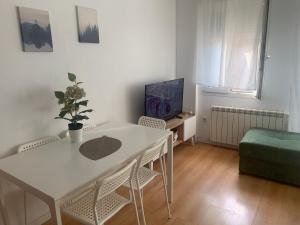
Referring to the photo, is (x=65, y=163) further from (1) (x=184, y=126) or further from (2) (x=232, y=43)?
(2) (x=232, y=43)

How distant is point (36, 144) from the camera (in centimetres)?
203

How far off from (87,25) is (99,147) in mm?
1252

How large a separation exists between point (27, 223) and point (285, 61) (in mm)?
3507

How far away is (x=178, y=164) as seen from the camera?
3.32 meters

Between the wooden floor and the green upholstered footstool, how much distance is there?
0.35ft

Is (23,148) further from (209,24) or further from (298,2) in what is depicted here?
(298,2)

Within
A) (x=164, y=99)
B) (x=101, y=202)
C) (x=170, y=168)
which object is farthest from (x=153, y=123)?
(x=101, y=202)

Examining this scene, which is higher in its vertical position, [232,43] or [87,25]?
[87,25]

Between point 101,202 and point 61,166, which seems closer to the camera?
point 61,166

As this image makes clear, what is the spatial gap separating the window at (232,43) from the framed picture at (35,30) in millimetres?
2336

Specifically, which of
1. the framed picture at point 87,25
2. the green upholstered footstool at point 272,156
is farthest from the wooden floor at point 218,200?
the framed picture at point 87,25

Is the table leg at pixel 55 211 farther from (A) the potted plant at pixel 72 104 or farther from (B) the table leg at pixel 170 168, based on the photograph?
(B) the table leg at pixel 170 168

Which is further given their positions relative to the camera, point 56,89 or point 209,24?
point 209,24

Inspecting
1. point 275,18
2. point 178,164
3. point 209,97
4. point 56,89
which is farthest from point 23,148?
point 275,18
